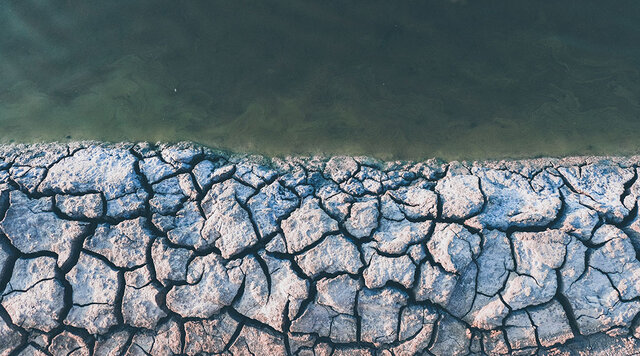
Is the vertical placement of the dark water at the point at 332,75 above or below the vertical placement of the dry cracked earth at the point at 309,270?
above

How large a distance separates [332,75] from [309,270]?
171 centimetres

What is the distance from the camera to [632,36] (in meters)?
3.97

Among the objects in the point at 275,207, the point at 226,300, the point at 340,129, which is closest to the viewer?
the point at 226,300

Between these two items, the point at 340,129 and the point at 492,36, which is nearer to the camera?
the point at 340,129

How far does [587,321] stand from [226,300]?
2224 millimetres

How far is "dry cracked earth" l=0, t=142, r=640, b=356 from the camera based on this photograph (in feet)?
9.34

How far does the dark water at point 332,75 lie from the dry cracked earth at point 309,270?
2.02ft

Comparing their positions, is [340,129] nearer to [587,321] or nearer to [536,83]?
[536,83]

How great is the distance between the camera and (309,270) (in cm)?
290

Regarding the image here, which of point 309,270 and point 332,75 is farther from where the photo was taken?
point 332,75

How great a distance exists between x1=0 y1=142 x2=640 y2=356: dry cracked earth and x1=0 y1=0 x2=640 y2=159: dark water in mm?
614

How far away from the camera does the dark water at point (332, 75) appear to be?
12.0 feet

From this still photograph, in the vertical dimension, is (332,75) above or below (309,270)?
above

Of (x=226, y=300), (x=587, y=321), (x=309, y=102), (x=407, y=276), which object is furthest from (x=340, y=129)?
(x=587, y=321)
